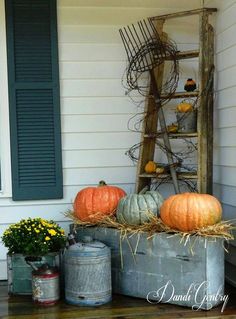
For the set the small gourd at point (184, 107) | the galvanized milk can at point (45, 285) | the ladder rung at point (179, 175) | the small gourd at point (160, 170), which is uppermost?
the small gourd at point (184, 107)

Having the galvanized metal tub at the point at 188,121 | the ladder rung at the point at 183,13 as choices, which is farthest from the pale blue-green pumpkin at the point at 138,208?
the ladder rung at the point at 183,13

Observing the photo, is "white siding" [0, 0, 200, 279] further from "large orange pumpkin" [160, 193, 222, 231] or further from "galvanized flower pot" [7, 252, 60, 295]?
"large orange pumpkin" [160, 193, 222, 231]

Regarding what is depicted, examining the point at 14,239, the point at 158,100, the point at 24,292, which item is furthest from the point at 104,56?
the point at 24,292

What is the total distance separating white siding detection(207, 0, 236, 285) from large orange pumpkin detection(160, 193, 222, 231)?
0.57 meters

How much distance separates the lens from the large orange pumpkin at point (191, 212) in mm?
3041

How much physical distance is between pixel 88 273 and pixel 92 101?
4.75 ft

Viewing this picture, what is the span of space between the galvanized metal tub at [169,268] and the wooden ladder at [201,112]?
0.66 m

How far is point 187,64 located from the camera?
4.02m

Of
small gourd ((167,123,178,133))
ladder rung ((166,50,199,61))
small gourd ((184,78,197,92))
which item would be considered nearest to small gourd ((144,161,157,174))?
small gourd ((167,123,178,133))

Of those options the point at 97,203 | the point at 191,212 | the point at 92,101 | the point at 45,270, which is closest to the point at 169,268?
the point at 191,212

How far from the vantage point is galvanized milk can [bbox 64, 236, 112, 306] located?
3.13 m

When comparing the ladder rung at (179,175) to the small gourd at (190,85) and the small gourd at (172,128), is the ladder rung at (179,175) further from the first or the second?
the small gourd at (190,85)

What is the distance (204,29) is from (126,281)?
6.43ft

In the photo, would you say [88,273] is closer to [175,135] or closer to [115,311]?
[115,311]
